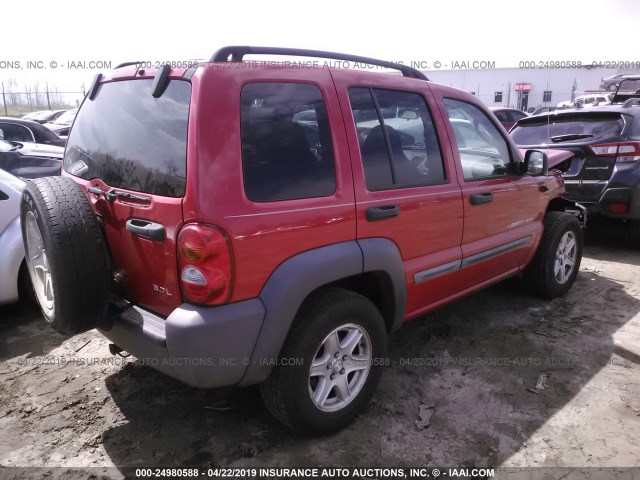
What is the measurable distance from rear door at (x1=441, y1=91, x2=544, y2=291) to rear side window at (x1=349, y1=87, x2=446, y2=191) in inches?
9.1

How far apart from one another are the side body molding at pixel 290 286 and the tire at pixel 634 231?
465 cm

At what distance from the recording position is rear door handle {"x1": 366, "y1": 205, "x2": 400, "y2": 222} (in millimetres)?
2523

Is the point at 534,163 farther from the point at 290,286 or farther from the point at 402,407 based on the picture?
the point at 290,286

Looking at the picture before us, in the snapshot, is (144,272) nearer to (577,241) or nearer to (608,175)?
(577,241)

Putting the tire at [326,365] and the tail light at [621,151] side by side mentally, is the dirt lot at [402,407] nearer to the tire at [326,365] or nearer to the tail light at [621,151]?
the tire at [326,365]

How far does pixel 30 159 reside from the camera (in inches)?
217

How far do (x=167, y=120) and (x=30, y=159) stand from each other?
428cm

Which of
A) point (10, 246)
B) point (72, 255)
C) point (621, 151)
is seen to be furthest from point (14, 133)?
point (621, 151)

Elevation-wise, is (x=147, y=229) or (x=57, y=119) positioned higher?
(x=147, y=229)

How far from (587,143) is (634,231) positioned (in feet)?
3.93

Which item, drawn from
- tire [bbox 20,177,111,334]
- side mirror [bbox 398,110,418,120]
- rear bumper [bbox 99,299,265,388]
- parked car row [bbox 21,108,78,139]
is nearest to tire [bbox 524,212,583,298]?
side mirror [bbox 398,110,418,120]

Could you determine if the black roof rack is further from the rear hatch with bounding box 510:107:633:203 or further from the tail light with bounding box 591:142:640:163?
the tail light with bounding box 591:142:640:163

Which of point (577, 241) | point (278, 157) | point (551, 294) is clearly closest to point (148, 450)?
point (278, 157)

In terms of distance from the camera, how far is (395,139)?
2795mm
